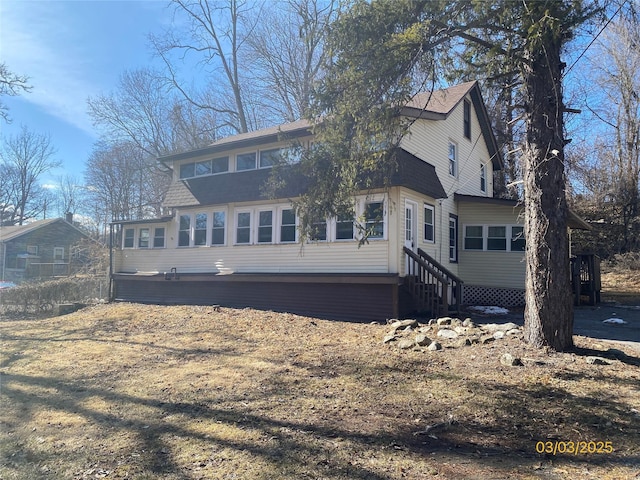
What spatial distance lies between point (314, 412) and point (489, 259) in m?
12.3

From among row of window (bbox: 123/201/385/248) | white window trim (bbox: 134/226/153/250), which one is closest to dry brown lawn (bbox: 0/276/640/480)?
row of window (bbox: 123/201/385/248)

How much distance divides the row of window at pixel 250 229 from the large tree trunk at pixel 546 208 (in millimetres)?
5171

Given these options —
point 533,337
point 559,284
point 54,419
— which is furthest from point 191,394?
point 559,284

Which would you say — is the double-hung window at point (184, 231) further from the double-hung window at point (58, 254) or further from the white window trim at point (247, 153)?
the double-hung window at point (58, 254)

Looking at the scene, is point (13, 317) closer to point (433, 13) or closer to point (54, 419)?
point (54, 419)

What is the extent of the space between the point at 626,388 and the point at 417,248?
7452 millimetres

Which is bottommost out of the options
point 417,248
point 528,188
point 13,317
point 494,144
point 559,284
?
point 13,317

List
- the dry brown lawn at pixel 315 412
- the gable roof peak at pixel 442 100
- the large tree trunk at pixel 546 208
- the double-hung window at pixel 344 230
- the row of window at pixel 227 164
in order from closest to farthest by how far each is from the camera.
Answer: the dry brown lawn at pixel 315 412
the large tree trunk at pixel 546 208
the double-hung window at pixel 344 230
the gable roof peak at pixel 442 100
the row of window at pixel 227 164

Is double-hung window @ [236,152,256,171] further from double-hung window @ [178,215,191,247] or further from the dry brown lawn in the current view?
the dry brown lawn

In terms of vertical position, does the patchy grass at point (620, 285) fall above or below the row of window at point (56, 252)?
below

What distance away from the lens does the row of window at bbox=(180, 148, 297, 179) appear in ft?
50.2

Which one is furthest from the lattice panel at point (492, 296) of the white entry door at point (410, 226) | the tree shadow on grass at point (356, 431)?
the tree shadow on grass at point (356, 431)

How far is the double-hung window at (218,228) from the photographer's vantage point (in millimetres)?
15722

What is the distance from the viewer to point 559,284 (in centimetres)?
695
